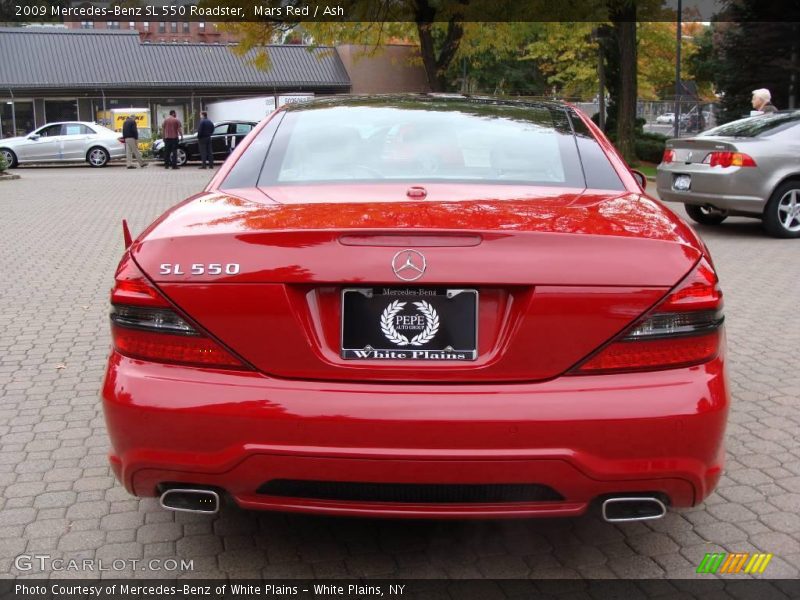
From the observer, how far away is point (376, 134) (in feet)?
12.6

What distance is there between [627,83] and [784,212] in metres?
13.5

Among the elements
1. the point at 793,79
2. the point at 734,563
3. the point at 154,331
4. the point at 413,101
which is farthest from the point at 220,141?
the point at 734,563

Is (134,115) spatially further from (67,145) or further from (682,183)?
(682,183)

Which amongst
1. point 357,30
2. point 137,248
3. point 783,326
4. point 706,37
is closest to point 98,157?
point 357,30

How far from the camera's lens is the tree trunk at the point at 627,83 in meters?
24.2

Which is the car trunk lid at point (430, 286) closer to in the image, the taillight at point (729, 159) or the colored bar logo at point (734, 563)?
the colored bar logo at point (734, 563)

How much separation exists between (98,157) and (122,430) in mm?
31958

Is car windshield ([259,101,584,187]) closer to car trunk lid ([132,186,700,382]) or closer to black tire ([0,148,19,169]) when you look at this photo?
car trunk lid ([132,186,700,382])

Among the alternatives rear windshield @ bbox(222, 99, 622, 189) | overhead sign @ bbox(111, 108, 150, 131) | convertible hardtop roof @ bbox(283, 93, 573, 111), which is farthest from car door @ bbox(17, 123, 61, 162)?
rear windshield @ bbox(222, 99, 622, 189)

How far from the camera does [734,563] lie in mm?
3207

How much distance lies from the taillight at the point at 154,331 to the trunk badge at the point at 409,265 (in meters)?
0.54

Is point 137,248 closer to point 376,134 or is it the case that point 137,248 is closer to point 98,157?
point 376,134

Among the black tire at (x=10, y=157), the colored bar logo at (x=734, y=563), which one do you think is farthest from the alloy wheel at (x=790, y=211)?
the black tire at (x=10, y=157)

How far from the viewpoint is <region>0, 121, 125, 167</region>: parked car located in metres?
31.8
